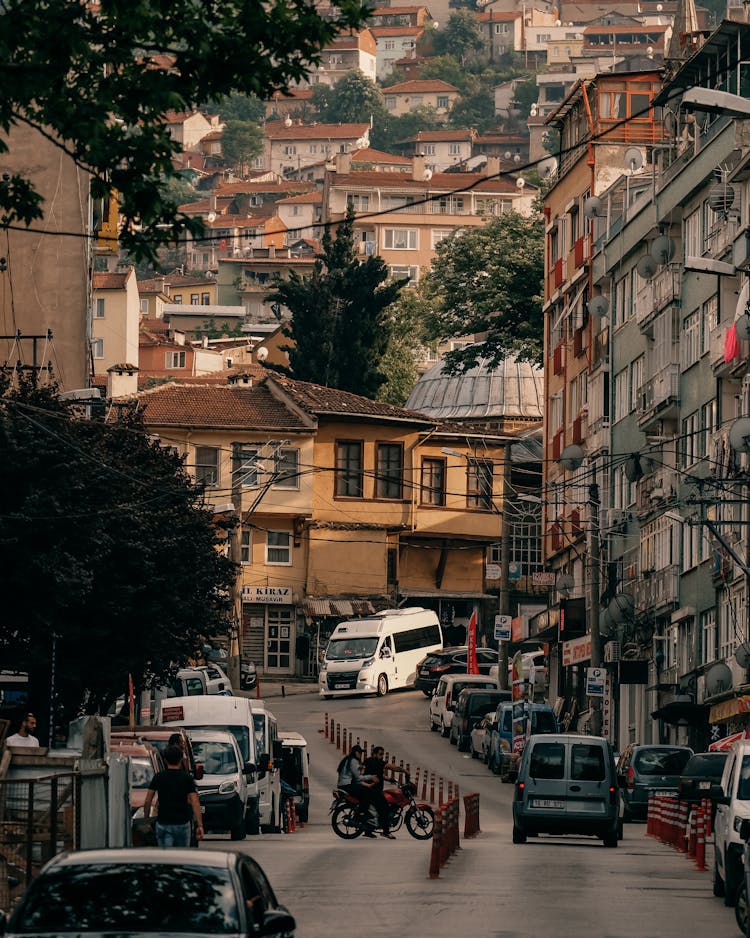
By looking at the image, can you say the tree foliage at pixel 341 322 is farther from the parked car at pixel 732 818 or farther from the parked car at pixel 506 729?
the parked car at pixel 732 818

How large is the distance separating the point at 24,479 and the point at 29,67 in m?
25.2

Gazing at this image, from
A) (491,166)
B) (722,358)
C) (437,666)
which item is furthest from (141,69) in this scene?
(491,166)

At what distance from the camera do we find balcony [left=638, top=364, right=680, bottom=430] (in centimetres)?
5594

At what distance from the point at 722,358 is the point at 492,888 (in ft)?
92.4

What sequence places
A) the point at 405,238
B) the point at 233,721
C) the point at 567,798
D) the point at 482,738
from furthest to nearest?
the point at 405,238
the point at 482,738
the point at 233,721
the point at 567,798

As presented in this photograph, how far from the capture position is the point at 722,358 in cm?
4944

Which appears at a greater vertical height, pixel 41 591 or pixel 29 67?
pixel 29 67


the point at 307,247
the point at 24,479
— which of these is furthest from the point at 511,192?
the point at 24,479

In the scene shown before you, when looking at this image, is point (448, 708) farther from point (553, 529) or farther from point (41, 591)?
point (41, 591)

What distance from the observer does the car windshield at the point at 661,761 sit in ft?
137

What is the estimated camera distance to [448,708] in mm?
60625

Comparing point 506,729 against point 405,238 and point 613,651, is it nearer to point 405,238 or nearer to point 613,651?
point 613,651

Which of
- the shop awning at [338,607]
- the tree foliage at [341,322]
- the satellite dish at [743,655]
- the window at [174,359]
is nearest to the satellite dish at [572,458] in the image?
the shop awning at [338,607]

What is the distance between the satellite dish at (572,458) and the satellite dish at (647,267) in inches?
335
